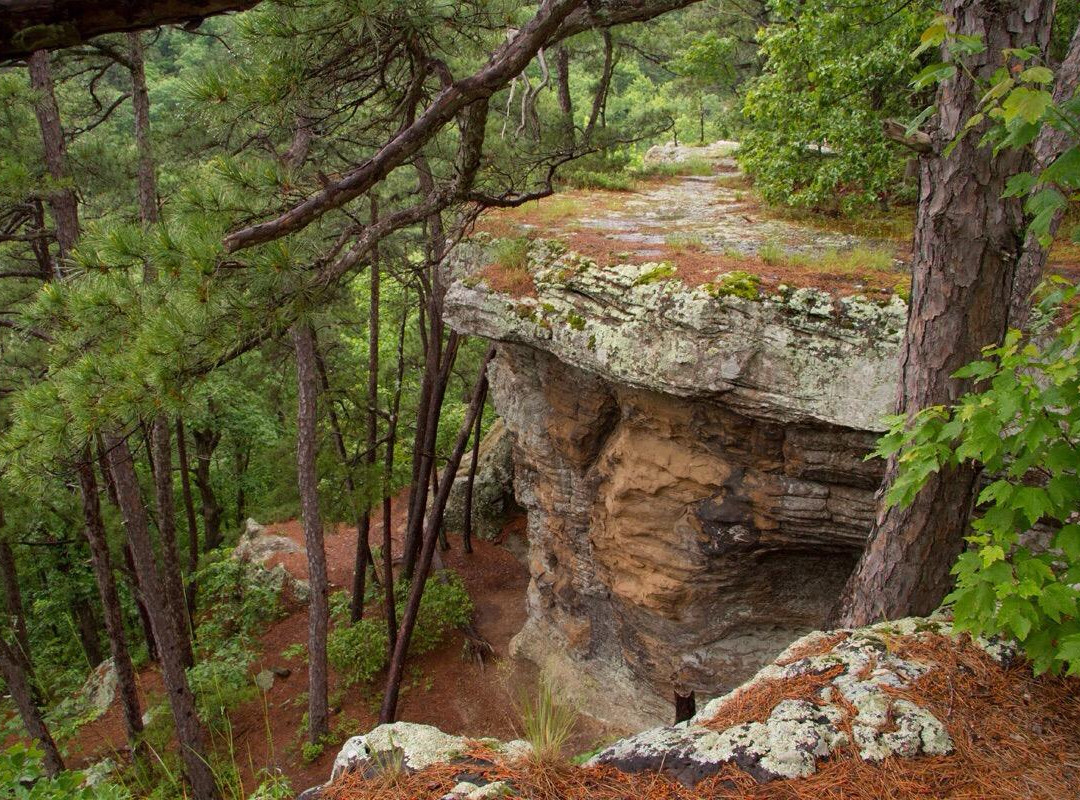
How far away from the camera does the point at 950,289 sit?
12.0ft

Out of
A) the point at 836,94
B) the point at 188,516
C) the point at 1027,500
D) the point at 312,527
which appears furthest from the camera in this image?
the point at 188,516

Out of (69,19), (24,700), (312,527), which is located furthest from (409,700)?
(69,19)

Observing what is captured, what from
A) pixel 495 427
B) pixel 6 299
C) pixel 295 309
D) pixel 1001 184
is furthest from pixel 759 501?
pixel 6 299

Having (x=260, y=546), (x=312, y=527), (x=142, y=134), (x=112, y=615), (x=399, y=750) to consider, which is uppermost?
(x=142, y=134)

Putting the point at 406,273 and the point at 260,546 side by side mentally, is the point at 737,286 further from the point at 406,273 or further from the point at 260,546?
the point at 260,546

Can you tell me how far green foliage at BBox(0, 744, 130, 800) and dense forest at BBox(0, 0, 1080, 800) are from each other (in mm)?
22

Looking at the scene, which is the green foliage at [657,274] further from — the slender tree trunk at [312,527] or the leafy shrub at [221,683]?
the leafy shrub at [221,683]

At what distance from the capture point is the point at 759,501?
7.13m

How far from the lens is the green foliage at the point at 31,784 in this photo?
303 cm

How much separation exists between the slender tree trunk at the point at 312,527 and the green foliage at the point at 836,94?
6.08 m

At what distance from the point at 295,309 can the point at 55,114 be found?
6058 millimetres

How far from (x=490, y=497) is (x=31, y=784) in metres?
12.5

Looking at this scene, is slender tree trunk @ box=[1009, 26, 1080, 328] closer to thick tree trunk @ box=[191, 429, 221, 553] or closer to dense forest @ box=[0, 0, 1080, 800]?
dense forest @ box=[0, 0, 1080, 800]

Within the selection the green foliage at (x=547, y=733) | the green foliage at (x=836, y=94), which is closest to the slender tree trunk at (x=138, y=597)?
the green foliage at (x=547, y=733)
